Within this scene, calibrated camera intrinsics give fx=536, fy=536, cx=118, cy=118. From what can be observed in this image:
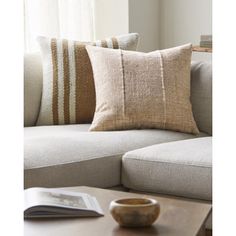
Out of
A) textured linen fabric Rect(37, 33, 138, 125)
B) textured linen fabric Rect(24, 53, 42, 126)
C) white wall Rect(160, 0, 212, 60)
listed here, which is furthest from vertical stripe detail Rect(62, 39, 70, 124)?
white wall Rect(160, 0, 212, 60)

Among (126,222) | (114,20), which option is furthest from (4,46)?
(114,20)

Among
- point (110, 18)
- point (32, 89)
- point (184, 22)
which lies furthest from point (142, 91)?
point (184, 22)

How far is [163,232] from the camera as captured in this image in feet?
3.37

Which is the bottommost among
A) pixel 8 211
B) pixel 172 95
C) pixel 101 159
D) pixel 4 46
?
pixel 101 159

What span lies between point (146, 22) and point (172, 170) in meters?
2.51

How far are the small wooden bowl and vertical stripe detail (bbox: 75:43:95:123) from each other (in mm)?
1632

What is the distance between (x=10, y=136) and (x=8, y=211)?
5cm

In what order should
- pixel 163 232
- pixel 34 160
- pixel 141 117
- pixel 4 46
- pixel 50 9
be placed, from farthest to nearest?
pixel 50 9, pixel 141 117, pixel 34 160, pixel 163 232, pixel 4 46

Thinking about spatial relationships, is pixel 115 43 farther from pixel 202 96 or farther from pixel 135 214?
pixel 135 214

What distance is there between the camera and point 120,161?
2.10 metres

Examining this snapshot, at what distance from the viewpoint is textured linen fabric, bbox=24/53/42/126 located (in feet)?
8.66

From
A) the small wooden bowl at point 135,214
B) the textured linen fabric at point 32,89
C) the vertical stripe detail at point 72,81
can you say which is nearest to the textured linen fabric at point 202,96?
the vertical stripe detail at point 72,81

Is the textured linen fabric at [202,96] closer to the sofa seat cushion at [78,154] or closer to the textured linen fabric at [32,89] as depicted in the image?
the sofa seat cushion at [78,154]

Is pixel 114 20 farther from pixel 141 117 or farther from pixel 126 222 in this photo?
pixel 126 222
